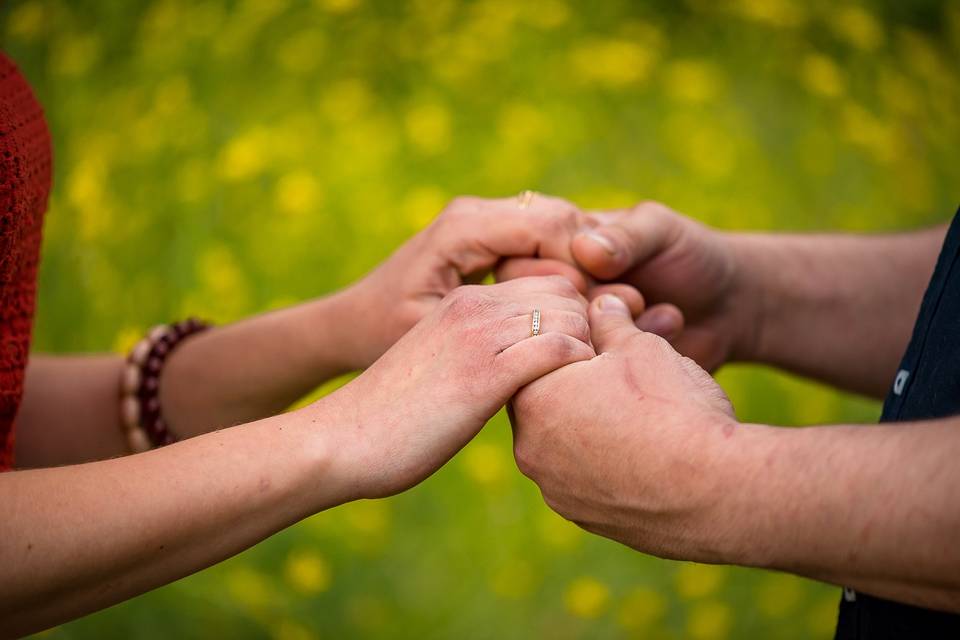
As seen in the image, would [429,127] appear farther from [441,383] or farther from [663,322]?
[441,383]

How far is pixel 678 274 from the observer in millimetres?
1126

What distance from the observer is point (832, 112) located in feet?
4.55

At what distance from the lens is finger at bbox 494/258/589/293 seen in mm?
1046

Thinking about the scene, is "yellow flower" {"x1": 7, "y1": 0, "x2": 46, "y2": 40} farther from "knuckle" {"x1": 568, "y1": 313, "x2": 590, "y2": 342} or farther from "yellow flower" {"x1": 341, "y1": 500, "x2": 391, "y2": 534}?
"knuckle" {"x1": 568, "y1": 313, "x2": 590, "y2": 342}

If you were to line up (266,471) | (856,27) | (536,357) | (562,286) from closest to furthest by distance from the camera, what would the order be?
(266,471) < (536,357) < (562,286) < (856,27)

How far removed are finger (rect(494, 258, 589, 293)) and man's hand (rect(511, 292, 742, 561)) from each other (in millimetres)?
180

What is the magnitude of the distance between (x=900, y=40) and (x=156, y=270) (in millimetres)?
1036

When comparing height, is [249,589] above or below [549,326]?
below

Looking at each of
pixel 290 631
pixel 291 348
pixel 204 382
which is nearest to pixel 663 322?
pixel 291 348

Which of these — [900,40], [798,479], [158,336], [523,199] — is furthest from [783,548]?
[900,40]

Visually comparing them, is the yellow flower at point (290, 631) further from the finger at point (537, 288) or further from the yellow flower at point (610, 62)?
the yellow flower at point (610, 62)

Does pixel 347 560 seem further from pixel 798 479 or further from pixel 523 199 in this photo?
pixel 798 479

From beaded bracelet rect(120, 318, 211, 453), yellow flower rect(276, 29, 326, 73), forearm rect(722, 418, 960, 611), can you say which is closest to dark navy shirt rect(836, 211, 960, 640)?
forearm rect(722, 418, 960, 611)

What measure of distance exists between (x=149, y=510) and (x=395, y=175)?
723 mm
